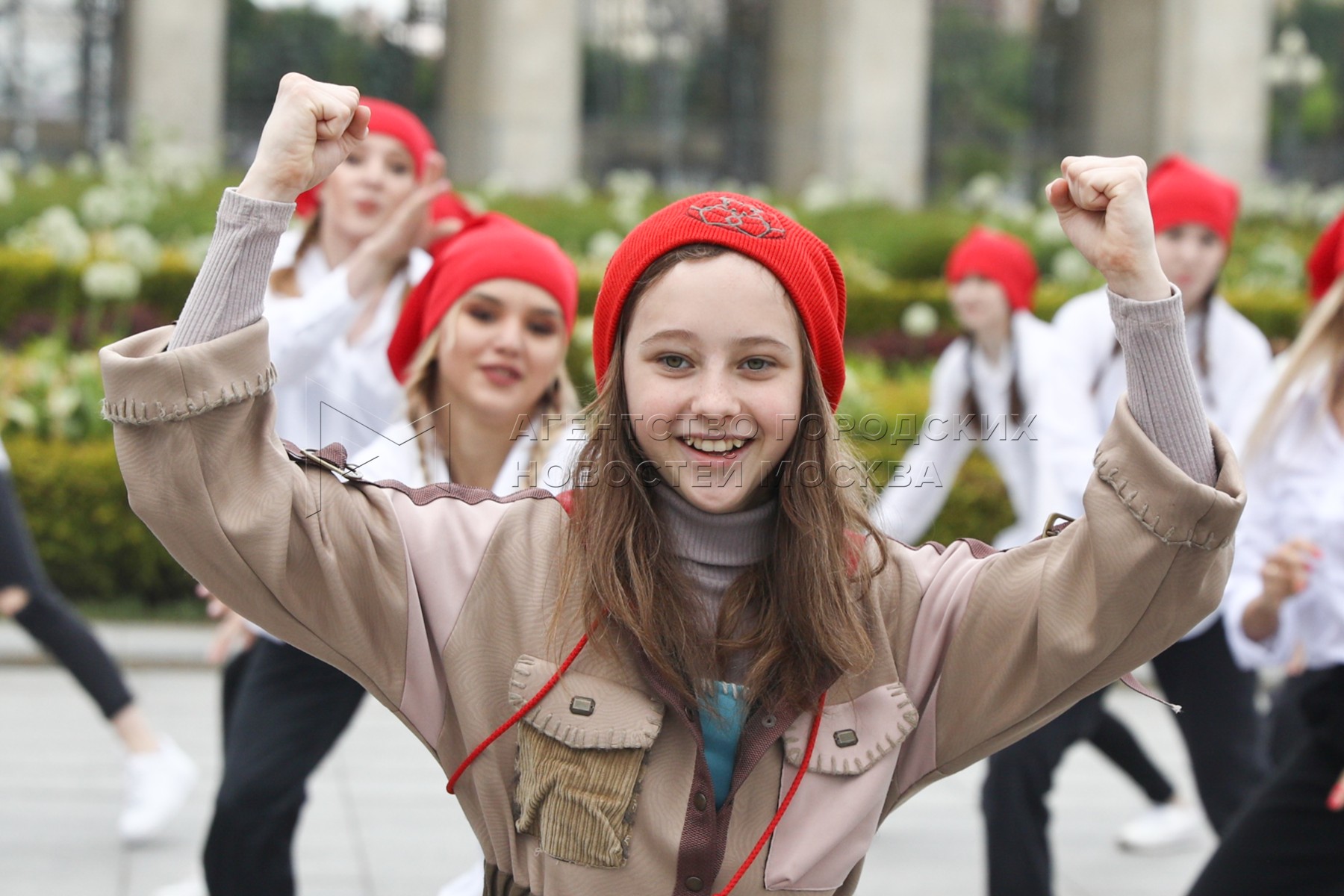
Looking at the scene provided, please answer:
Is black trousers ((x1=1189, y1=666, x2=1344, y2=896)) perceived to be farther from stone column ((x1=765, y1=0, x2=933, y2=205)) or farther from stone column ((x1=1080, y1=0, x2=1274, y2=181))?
stone column ((x1=1080, y1=0, x2=1274, y2=181))

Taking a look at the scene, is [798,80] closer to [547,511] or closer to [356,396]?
[356,396]

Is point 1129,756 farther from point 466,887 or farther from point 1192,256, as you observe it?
point 466,887

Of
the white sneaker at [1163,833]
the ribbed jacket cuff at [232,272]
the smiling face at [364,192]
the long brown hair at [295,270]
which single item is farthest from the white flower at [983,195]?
the ribbed jacket cuff at [232,272]

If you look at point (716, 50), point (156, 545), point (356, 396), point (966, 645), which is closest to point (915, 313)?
point (156, 545)

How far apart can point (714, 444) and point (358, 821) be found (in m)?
4.04

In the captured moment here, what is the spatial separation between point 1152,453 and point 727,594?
0.58 metres

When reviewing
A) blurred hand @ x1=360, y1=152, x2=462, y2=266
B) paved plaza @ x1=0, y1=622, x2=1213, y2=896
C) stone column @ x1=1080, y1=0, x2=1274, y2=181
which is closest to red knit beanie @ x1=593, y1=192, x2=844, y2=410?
blurred hand @ x1=360, y1=152, x2=462, y2=266

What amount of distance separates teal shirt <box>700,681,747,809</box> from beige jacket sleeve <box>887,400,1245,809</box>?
239 mm

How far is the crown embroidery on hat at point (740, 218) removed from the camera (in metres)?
2.01

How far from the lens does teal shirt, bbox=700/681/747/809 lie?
2.01 metres

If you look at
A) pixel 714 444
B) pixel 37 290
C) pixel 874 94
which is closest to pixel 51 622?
pixel 714 444

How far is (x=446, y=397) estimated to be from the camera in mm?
3521

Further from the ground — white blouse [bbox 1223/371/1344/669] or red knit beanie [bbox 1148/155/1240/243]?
red knit beanie [bbox 1148/155/1240/243]

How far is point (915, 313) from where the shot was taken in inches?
437
